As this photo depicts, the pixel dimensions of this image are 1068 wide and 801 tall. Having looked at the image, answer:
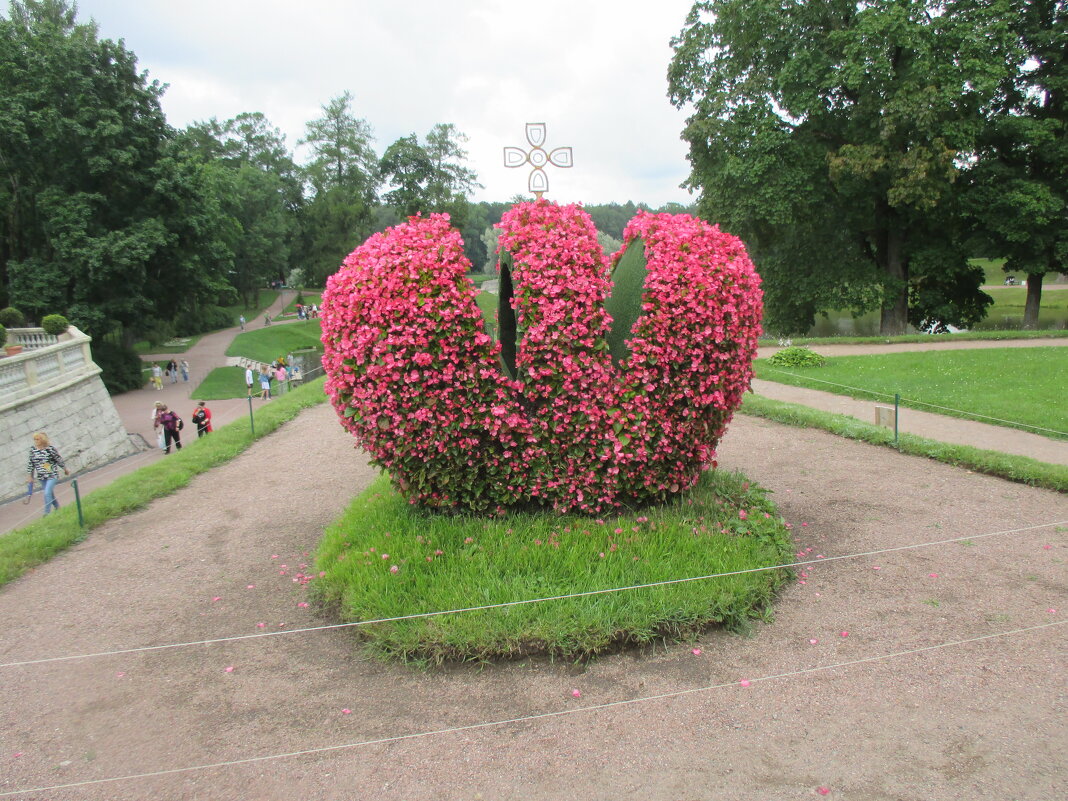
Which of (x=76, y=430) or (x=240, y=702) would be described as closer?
(x=240, y=702)

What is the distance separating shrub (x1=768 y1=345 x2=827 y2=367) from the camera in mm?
19656

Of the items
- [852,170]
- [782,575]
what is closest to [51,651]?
[782,575]

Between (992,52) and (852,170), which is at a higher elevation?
(992,52)

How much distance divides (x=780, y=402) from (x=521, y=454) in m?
9.33

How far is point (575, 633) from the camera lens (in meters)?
4.81

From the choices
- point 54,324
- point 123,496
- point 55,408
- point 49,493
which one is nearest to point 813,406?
point 123,496

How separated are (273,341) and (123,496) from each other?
37.0m

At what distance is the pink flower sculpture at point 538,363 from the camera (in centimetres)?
600

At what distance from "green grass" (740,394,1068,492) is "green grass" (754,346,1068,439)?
8.34ft

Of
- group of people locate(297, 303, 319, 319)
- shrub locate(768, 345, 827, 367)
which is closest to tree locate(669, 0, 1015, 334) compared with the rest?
shrub locate(768, 345, 827, 367)

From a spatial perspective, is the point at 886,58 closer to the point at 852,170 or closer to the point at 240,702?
the point at 852,170

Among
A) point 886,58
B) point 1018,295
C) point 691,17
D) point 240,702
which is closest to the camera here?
point 240,702

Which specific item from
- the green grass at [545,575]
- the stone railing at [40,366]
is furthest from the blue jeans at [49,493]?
the green grass at [545,575]

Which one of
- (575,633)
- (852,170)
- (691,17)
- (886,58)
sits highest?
(691,17)
